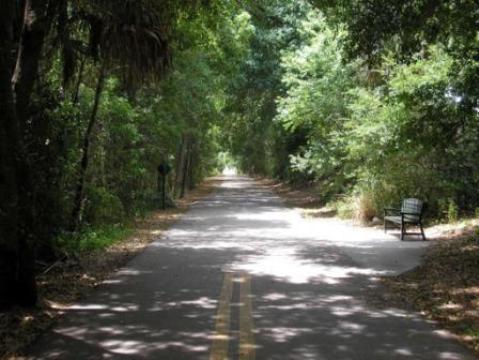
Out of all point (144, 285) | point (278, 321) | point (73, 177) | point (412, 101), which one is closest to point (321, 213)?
point (412, 101)

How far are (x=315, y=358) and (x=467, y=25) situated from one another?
763 cm

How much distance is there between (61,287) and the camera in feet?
29.1

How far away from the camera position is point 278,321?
6805 mm

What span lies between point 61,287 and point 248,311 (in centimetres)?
327

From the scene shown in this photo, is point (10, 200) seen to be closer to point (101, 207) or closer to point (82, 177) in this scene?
point (82, 177)

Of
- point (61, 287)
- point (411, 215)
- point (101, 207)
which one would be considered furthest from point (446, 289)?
point (101, 207)

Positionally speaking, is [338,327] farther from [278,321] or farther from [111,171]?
[111,171]

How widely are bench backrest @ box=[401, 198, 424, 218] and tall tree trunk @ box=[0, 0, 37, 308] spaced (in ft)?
33.4

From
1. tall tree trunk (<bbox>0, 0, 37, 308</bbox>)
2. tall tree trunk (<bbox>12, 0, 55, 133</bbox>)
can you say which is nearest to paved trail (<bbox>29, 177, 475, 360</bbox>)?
tall tree trunk (<bbox>0, 0, 37, 308</bbox>)

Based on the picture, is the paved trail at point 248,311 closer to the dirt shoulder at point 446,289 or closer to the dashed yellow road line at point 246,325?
the dashed yellow road line at point 246,325

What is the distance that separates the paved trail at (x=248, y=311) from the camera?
18.9 ft

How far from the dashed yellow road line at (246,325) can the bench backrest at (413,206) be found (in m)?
7.09

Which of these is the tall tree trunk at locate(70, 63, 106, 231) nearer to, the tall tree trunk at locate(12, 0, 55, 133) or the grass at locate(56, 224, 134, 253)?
the grass at locate(56, 224, 134, 253)

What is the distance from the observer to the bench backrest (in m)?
14.7
